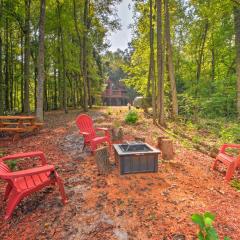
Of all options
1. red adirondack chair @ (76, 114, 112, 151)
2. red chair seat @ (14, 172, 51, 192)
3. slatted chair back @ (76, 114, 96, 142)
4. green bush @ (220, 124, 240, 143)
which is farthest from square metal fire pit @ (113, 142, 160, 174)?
green bush @ (220, 124, 240, 143)

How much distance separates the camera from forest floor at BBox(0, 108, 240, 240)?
2.46m

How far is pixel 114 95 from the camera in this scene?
39219 millimetres

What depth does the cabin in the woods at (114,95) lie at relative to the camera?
38625 millimetres

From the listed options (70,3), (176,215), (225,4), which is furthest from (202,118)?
(70,3)

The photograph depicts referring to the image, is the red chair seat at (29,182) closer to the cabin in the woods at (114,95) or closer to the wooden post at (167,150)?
the wooden post at (167,150)

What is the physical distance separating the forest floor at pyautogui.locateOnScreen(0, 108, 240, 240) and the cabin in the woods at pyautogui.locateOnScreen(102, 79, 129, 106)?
112 ft

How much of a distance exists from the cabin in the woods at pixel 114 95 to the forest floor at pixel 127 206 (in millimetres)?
34288

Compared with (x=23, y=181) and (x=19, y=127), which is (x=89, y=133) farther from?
(x=19, y=127)

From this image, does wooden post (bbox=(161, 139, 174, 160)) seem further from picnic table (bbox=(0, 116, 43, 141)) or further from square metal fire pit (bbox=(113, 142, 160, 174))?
picnic table (bbox=(0, 116, 43, 141))

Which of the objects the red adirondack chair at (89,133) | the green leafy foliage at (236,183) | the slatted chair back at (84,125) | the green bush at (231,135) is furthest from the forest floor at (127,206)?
the green bush at (231,135)

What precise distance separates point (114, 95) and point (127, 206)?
36.8 meters

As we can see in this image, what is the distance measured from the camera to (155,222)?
2594 millimetres

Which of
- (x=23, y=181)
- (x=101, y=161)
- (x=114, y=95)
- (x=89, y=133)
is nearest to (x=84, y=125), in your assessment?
(x=89, y=133)

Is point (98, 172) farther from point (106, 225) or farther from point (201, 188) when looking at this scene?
point (201, 188)
